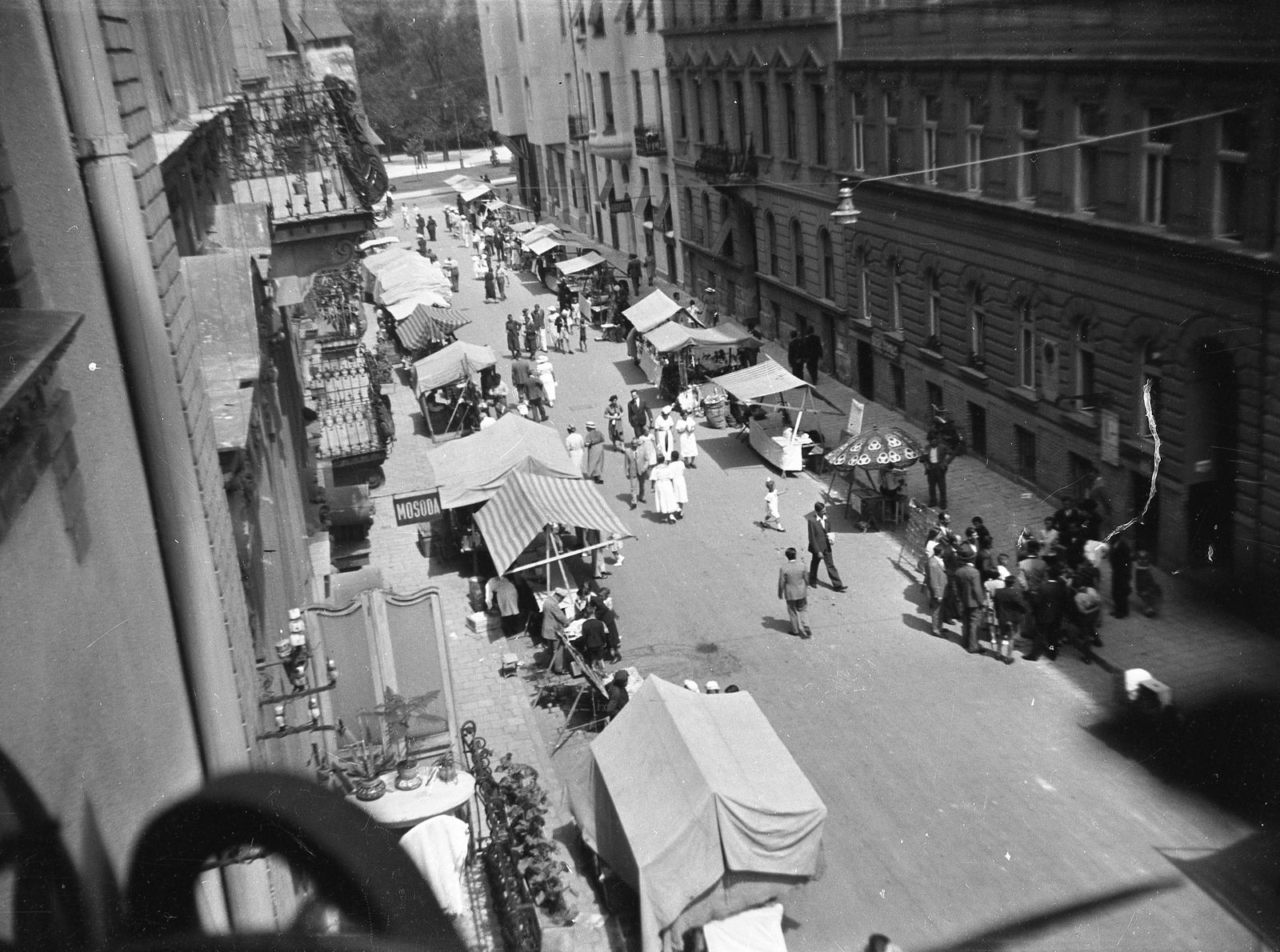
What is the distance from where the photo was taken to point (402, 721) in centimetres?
1253

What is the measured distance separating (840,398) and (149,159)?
2389 cm

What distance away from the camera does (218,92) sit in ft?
50.8

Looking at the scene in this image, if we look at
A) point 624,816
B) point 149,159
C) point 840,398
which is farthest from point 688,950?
point 840,398

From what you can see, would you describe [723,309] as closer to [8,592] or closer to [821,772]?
[821,772]

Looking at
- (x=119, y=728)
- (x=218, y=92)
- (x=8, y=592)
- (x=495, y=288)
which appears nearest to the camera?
(x=8, y=592)

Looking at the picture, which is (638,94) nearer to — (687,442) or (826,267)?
(826,267)

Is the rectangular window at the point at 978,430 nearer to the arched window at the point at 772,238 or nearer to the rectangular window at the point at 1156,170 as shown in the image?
the rectangular window at the point at 1156,170

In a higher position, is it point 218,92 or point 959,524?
point 218,92

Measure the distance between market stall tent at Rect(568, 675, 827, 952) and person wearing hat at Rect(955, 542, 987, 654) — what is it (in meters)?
5.46

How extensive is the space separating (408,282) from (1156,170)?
2363 cm

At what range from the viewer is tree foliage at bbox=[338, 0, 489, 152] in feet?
135

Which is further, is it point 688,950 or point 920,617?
point 920,617

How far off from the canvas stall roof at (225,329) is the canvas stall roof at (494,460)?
1053 centimetres

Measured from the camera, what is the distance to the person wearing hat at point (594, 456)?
25.0m
